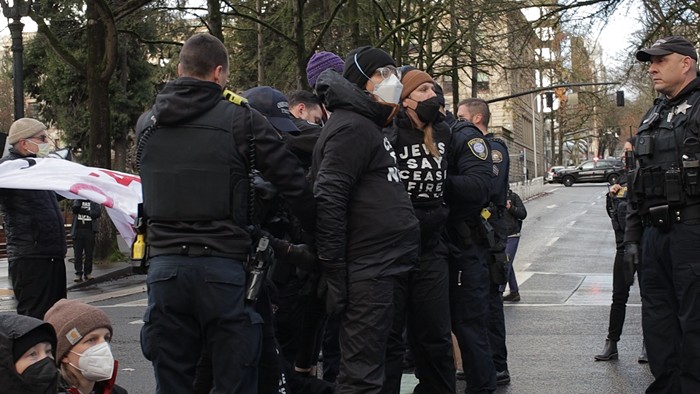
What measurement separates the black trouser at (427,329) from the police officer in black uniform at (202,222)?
3.63 ft

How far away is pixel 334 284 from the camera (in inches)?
186

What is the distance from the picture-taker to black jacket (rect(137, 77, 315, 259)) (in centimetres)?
432

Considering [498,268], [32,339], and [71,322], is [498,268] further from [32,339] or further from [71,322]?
[32,339]

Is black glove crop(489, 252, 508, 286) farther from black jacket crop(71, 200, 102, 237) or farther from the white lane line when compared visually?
black jacket crop(71, 200, 102, 237)

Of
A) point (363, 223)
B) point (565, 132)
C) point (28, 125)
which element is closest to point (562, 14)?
point (28, 125)

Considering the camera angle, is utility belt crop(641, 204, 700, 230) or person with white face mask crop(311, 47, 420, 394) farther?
utility belt crop(641, 204, 700, 230)

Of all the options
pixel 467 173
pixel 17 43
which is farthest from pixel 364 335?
pixel 17 43

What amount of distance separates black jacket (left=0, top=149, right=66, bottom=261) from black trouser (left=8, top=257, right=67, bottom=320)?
0.21 feet

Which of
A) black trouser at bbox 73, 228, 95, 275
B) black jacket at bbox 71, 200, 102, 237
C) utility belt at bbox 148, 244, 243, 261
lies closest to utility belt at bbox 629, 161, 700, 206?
utility belt at bbox 148, 244, 243, 261

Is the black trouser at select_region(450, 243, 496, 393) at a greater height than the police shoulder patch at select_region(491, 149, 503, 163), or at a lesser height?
lesser

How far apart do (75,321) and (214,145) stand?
101 centimetres

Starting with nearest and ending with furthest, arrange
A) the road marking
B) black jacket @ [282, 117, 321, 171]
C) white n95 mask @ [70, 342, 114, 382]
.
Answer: white n95 mask @ [70, 342, 114, 382], black jacket @ [282, 117, 321, 171], the road marking

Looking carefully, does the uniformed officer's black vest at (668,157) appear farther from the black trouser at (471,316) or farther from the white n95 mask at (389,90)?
the white n95 mask at (389,90)

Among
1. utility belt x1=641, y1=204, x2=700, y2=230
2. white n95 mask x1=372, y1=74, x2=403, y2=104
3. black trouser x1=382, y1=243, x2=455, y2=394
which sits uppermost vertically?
white n95 mask x1=372, y1=74, x2=403, y2=104
